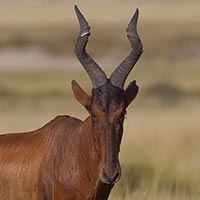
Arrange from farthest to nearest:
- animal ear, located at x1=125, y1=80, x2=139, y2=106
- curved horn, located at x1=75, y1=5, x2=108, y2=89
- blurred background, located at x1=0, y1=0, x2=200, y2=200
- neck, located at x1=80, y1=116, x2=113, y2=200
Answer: blurred background, located at x1=0, y1=0, x2=200, y2=200 → neck, located at x1=80, y1=116, x2=113, y2=200 → animal ear, located at x1=125, y1=80, x2=139, y2=106 → curved horn, located at x1=75, y1=5, x2=108, y2=89

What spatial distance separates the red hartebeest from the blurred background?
287 cm

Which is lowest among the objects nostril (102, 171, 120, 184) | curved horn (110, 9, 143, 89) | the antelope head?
nostril (102, 171, 120, 184)

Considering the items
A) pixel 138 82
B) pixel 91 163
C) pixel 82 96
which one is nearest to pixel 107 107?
pixel 82 96

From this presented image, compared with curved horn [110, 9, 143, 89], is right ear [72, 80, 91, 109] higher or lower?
lower

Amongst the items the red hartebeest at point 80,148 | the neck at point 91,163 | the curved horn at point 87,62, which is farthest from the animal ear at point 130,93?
the neck at point 91,163

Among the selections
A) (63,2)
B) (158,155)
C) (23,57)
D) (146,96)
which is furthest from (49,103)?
(63,2)

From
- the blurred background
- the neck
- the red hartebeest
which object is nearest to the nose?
the red hartebeest

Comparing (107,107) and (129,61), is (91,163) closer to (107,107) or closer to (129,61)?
(107,107)

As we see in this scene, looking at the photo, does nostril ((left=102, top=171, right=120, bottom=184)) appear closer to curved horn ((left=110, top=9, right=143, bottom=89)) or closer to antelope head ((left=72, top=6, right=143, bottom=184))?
antelope head ((left=72, top=6, right=143, bottom=184))

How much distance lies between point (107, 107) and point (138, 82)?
19.5m

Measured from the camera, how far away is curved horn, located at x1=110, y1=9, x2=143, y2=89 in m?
10.2

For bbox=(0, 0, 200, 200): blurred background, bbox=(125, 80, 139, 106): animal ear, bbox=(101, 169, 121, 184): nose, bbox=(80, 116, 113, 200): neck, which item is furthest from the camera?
bbox=(0, 0, 200, 200): blurred background

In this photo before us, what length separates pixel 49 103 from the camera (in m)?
25.8

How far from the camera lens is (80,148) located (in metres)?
10.6
